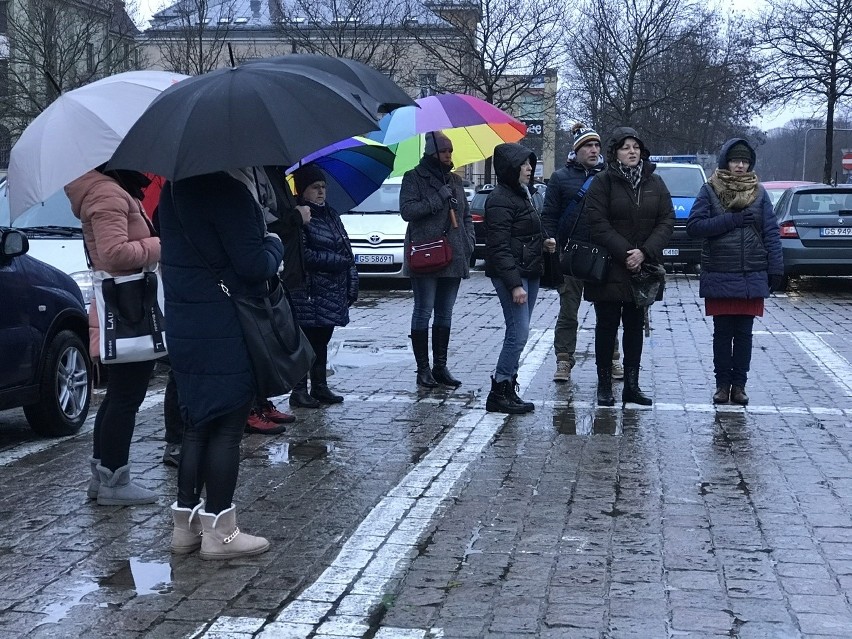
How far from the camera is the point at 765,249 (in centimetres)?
818

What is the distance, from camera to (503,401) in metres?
8.02

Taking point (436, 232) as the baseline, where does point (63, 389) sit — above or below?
below

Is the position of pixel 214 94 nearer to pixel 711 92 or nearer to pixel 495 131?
pixel 495 131

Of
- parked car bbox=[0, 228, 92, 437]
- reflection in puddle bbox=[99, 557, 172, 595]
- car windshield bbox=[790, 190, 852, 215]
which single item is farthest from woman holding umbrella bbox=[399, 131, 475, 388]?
car windshield bbox=[790, 190, 852, 215]

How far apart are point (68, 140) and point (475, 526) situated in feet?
8.16

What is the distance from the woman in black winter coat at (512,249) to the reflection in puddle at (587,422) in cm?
28

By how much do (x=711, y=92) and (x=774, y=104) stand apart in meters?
13.0

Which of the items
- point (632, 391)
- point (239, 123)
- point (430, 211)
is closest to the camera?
point (239, 123)

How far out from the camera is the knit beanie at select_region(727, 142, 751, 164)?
8.15 metres

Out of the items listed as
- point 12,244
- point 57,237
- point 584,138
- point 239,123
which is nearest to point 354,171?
point 584,138

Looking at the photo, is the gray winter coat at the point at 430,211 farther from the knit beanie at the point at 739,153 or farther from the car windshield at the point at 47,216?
the car windshield at the point at 47,216

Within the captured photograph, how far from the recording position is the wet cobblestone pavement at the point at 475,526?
4.17 m

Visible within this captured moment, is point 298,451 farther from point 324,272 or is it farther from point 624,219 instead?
point 624,219

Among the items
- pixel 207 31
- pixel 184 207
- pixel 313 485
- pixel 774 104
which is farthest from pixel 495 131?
pixel 207 31
